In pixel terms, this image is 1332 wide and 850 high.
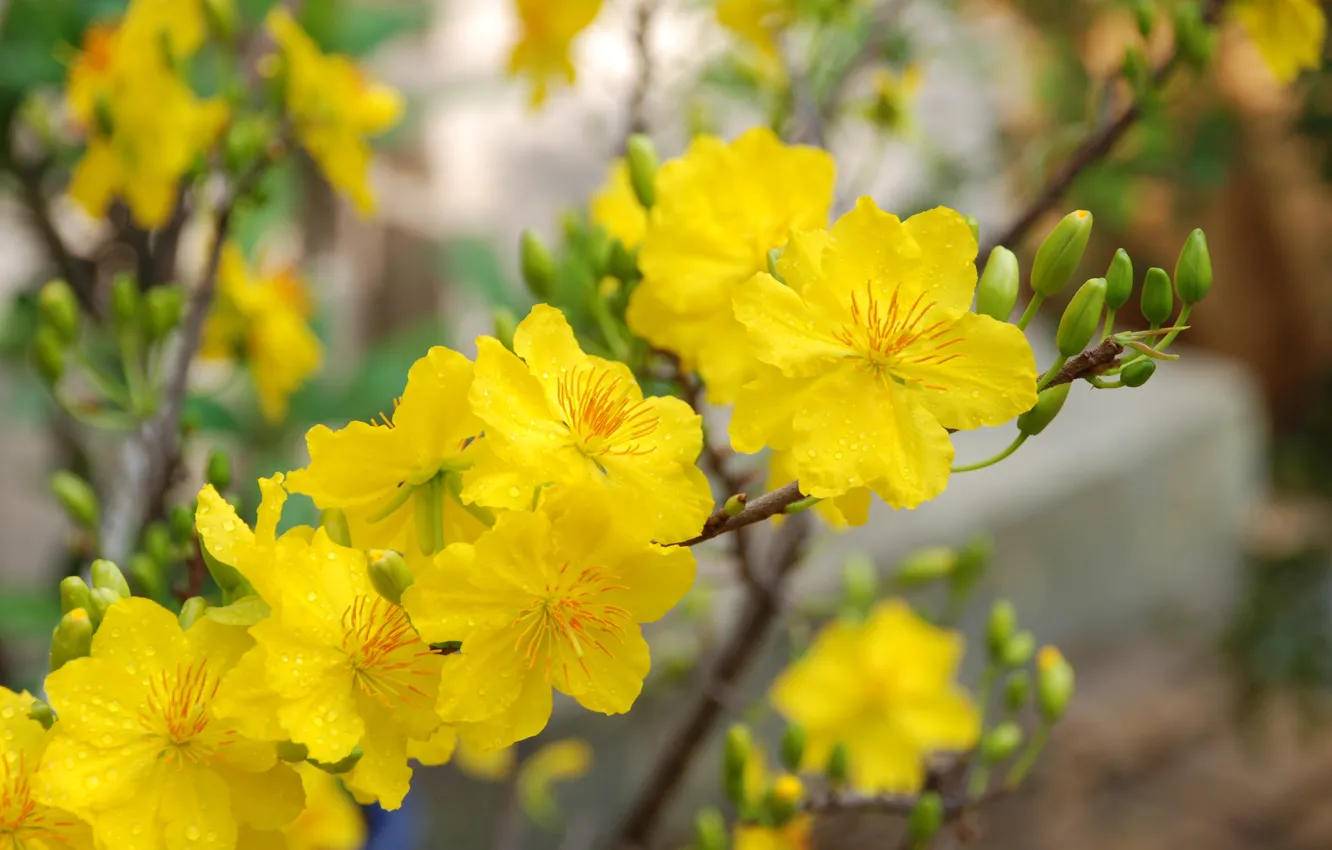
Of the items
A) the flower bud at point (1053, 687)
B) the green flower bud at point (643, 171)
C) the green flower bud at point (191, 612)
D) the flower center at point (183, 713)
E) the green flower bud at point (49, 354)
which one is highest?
the green flower bud at point (643, 171)

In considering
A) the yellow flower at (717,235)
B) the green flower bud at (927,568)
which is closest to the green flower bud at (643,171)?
the yellow flower at (717,235)

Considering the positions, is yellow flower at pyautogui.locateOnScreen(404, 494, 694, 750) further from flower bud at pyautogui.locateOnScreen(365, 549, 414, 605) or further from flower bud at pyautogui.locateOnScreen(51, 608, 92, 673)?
flower bud at pyautogui.locateOnScreen(51, 608, 92, 673)

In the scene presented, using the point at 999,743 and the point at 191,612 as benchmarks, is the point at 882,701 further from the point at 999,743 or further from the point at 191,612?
the point at 191,612

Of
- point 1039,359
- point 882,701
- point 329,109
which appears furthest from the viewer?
point 1039,359

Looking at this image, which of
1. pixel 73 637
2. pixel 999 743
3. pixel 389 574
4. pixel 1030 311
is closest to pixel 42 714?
pixel 73 637

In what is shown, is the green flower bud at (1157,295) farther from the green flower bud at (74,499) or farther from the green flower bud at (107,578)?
the green flower bud at (74,499)
